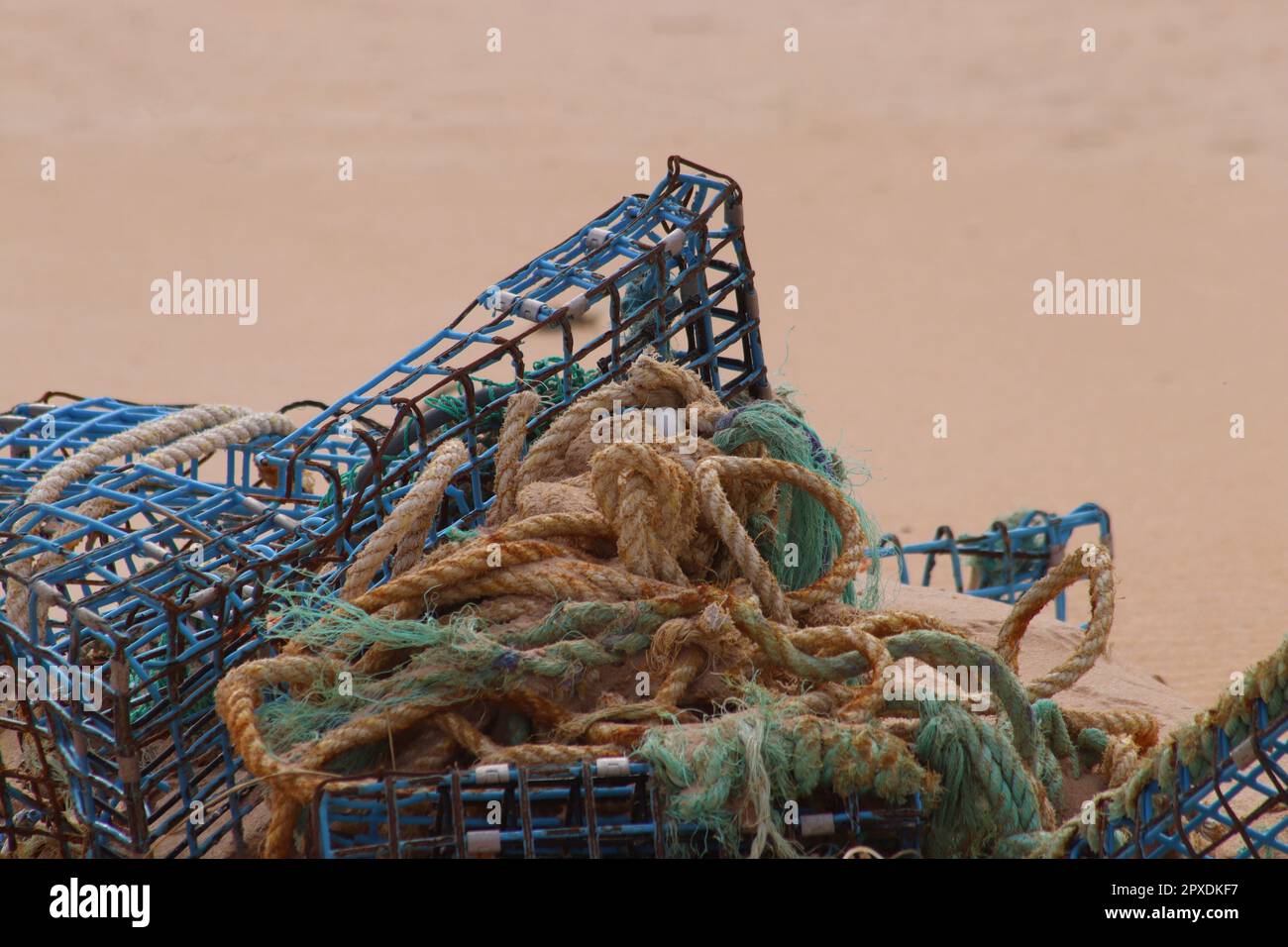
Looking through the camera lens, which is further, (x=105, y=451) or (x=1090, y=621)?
(x=105, y=451)

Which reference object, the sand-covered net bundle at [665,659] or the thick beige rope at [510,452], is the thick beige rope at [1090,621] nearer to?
the sand-covered net bundle at [665,659]

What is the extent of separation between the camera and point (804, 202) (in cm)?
2009

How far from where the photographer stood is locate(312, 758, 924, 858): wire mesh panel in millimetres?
4035

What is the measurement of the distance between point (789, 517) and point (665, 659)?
36.3 inches

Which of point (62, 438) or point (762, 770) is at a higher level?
point (62, 438)

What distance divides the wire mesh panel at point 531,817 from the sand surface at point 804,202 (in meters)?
7.59

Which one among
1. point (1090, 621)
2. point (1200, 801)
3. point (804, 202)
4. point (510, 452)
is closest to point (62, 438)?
point (510, 452)

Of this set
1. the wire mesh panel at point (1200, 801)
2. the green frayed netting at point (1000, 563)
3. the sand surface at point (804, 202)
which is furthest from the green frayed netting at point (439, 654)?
the sand surface at point (804, 202)

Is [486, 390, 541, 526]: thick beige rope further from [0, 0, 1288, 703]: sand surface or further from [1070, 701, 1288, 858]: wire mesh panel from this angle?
[0, 0, 1288, 703]: sand surface

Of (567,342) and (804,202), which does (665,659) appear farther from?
(804,202)

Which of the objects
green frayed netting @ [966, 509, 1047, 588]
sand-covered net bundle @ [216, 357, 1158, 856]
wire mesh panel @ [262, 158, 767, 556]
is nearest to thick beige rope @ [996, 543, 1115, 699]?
sand-covered net bundle @ [216, 357, 1158, 856]

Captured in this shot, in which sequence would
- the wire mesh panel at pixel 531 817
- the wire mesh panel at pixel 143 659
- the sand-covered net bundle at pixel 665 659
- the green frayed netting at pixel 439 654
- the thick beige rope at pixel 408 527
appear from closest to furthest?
the wire mesh panel at pixel 531 817
the sand-covered net bundle at pixel 665 659
the green frayed netting at pixel 439 654
the wire mesh panel at pixel 143 659
the thick beige rope at pixel 408 527

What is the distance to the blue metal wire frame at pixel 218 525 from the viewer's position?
15.5 ft
